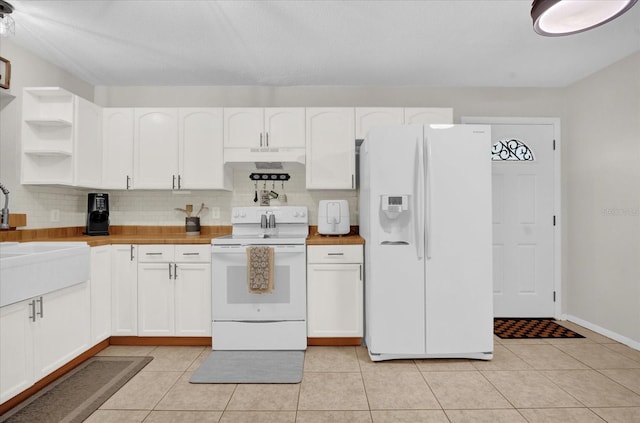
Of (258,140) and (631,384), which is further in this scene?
(258,140)

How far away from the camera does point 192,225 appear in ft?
11.9

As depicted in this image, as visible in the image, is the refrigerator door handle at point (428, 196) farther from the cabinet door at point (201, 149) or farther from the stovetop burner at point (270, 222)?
the cabinet door at point (201, 149)

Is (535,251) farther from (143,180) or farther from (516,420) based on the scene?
(143,180)

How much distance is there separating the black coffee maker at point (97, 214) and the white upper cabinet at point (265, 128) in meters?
1.31

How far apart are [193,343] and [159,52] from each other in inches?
99.5

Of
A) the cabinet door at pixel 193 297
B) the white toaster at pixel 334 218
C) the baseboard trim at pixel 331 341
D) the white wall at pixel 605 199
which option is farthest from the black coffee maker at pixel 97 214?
the white wall at pixel 605 199

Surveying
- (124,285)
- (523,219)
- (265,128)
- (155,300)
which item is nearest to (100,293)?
(124,285)

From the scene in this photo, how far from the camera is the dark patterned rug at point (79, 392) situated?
2055 mm

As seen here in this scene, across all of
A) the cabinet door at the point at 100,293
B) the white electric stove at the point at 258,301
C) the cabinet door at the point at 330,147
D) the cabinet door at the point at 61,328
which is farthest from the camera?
the cabinet door at the point at 330,147

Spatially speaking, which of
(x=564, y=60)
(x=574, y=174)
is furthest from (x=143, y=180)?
(x=574, y=174)

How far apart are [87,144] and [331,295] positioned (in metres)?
2.59

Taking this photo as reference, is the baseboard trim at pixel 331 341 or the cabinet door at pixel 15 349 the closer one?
the cabinet door at pixel 15 349

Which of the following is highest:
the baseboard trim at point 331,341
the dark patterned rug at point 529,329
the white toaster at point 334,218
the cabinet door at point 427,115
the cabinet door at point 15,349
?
the cabinet door at point 427,115

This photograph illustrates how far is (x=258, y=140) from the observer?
343 centimetres
